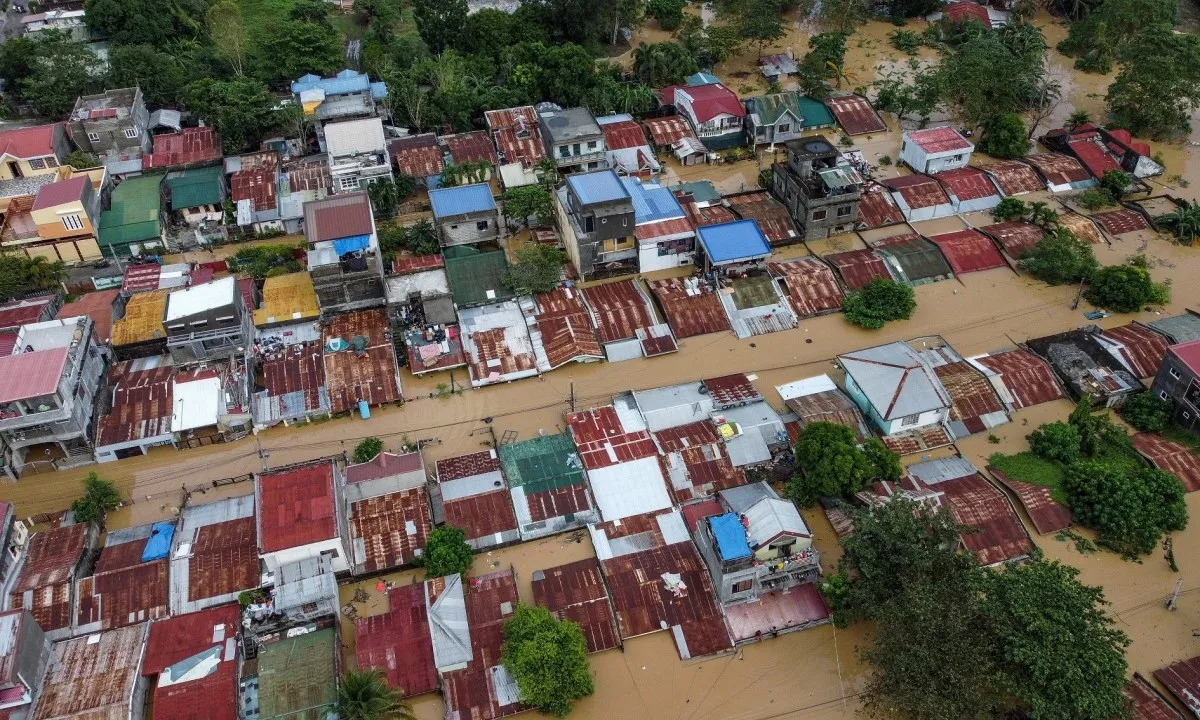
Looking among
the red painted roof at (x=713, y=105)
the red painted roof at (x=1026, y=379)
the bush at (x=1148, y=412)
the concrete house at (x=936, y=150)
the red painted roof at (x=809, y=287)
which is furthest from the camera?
the red painted roof at (x=713, y=105)

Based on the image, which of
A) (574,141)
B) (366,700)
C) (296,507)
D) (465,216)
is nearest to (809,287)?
(574,141)

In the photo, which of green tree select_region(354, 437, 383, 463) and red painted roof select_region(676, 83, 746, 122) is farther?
red painted roof select_region(676, 83, 746, 122)

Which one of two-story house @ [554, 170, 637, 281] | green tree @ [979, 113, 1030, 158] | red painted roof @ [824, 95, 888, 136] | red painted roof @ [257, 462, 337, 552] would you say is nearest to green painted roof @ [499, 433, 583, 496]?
red painted roof @ [257, 462, 337, 552]

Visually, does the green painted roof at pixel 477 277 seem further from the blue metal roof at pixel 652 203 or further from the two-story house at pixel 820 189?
the two-story house at pixel 820 189

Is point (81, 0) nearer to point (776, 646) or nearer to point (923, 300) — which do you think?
point (923, 300)

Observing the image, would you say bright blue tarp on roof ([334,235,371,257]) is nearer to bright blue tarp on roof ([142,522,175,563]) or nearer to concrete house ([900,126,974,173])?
A: bright blue tarp on roof ([142,522,175,563])

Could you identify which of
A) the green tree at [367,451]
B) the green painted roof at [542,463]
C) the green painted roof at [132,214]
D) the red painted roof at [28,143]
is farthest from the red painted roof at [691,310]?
the red painted roof at [28,143]
